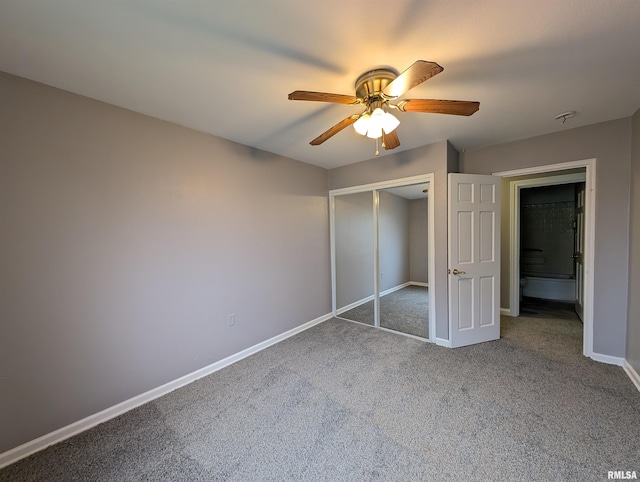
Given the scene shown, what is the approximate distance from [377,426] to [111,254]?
93.8 inches

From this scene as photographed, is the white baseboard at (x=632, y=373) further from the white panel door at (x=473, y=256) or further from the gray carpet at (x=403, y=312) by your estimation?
the gray carpet at (x=403, y=312)

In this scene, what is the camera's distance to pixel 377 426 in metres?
1.73

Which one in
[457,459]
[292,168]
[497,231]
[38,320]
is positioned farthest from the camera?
[292,168]

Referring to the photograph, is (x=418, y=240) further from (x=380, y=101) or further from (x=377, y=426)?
(x=377, y=426)

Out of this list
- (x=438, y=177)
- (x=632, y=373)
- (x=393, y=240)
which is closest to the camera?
(x=632, y=373)

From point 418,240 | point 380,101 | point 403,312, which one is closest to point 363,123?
point 380,101

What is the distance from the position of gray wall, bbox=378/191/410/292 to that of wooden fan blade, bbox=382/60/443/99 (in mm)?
2188

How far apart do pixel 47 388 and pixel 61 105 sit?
77.0 inches

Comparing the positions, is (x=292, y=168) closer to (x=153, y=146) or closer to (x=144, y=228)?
(x=153, y=146)

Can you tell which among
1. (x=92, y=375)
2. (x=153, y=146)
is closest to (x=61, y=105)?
(x=153, y=146)

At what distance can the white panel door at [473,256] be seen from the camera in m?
2.80

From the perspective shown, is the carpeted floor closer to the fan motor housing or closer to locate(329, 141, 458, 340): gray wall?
locate(329, 141, 458, 340): gray wall

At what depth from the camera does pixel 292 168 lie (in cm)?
333

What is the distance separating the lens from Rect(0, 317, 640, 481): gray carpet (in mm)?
1429
